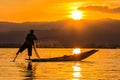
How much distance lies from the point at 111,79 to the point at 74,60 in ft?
48.1

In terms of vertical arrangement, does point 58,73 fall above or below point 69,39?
below

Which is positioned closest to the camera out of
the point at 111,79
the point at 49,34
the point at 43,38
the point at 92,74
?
the point at 111,79

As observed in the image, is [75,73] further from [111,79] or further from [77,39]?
[77,39]

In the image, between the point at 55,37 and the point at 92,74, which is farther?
the point at 55,37

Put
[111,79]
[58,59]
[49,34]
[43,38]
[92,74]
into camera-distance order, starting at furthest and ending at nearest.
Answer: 1. [49,34]
2. [43,38]
3. [58,59]
4. [92,74]
5. [111,79]

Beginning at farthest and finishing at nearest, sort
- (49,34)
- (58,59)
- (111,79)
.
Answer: (49,34) < (58,59) < (111,79)

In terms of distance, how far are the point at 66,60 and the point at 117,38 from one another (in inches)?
6467

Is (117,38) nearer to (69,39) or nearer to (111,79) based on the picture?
(69,39)

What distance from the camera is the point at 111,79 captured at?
22.9 metres

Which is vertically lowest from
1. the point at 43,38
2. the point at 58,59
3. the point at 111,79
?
the point at 111,79

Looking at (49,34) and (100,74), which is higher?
(49,34)

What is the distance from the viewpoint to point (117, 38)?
655 ft

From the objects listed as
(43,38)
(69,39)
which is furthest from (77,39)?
(43,38)

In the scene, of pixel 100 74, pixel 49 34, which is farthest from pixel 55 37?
pixel 100 74
